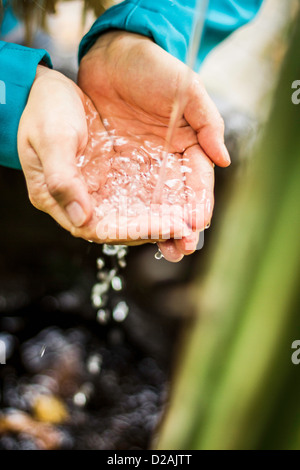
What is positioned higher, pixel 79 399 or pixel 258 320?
pixel 258 320

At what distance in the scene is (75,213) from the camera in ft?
1.76

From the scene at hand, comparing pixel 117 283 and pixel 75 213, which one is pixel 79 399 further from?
pixel 75 213

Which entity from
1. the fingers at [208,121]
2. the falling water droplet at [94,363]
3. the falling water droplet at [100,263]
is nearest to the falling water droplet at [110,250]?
the falling water droplet at [100,263]

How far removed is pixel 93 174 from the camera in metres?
0.70

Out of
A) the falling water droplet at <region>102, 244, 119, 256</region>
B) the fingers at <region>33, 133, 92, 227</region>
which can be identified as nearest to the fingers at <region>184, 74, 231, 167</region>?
the fingers at <region>33, 133, 92, 227</region>

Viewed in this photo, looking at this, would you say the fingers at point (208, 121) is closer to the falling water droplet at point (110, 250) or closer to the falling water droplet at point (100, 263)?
the falling water droplet at point (110, 250)

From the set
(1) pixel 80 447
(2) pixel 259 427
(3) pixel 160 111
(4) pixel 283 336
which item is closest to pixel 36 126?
(3) pixel 160 111

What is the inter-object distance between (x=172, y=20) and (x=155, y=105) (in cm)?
21

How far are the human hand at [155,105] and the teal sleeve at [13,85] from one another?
0.19 meters

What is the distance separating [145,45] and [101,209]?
1.27 feet

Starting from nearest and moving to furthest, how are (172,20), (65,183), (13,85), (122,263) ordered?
(65,183) < (13,85) < (172,20) < (122,263)

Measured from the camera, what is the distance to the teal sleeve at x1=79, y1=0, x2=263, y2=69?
80cm

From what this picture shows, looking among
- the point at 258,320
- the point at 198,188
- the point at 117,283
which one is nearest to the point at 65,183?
the point at 198,188

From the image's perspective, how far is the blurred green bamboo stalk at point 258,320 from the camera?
0.69m
